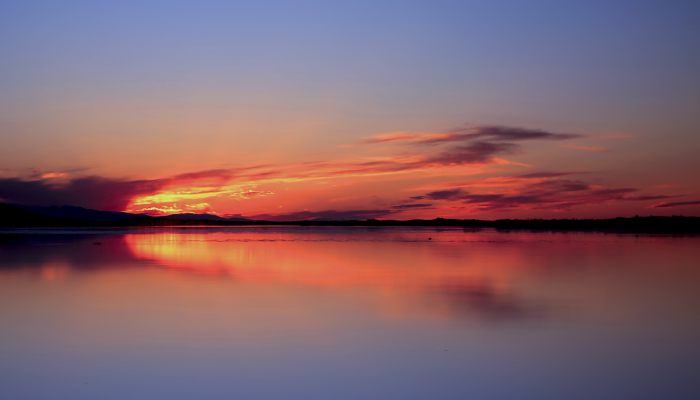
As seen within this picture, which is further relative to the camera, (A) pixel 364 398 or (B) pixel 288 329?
(B) pixel 288 329

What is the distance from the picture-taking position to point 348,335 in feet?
33.7

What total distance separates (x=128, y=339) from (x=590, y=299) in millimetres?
9791

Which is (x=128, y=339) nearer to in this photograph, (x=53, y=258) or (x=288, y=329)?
(x=288, y=329)

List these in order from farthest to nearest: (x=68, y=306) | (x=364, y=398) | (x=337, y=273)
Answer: (x=337, y=273) < (x=68, y=306) < (x=364, y=398)

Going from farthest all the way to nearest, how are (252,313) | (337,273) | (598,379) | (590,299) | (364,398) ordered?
(337,273) → (590,299) → (252,313) → (598,379) → (364,398)

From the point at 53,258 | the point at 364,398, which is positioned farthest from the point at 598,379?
the point at 53,258

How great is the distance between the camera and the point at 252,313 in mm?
12148

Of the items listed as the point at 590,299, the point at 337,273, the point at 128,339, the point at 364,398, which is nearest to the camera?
the point at 364,398

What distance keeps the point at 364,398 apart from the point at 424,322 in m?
4.36

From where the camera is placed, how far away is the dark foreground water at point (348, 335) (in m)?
7.44

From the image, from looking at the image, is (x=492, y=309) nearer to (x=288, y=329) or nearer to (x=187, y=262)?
(x=288, y=329)

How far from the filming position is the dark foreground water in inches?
293

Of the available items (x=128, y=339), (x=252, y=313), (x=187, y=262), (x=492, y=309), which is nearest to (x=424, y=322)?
(x=492, y=309)

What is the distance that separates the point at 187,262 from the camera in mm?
24406
